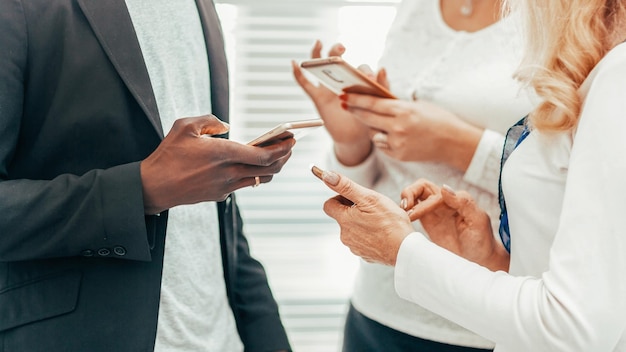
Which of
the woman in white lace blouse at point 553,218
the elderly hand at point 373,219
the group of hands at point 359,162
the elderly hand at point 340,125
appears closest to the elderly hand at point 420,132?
the group of hands at point 359,162

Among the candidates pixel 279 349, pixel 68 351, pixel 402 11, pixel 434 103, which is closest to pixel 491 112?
pixel 434 103

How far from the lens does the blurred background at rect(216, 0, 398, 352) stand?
6.91 feet

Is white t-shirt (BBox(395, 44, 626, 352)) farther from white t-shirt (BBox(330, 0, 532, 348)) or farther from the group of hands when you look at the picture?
white t-shirt (BBox(330, 0, 532, 348))

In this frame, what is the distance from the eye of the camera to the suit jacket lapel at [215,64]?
131cm

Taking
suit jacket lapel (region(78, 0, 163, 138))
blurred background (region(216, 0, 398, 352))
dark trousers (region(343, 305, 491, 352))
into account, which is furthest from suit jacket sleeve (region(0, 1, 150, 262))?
blurred background (region(216, 0, 398, 352))

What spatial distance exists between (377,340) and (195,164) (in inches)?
30.2

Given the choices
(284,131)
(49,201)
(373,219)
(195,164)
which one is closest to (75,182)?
(49,201)

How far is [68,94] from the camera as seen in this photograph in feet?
3.42

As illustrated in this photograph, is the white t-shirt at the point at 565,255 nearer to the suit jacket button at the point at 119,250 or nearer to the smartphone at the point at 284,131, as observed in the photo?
the smartphone at the point at 284,131

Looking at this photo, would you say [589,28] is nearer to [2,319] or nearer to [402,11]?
[402,11]

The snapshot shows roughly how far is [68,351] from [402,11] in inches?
44.4

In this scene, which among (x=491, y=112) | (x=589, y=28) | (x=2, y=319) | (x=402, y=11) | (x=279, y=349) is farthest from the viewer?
(x=402, y=11)

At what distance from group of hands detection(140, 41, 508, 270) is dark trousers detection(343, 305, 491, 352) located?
0.28 metres

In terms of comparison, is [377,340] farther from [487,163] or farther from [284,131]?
[284,131]
